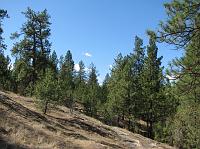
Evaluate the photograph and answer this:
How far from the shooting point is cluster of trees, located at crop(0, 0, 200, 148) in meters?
16.9

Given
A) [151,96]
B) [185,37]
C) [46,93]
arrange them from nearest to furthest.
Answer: [185,37]
[46,93]
[151,96]

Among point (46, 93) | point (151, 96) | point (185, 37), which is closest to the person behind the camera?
point (185, 37)

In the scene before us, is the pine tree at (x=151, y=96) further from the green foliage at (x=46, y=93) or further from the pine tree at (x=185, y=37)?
the pine tree at (x=185, y=37)

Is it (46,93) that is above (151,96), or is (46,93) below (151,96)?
below

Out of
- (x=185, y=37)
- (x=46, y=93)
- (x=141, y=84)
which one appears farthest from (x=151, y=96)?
(x=185, y=37)

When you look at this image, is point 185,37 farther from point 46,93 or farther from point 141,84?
point 141,84

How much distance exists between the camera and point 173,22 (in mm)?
16234

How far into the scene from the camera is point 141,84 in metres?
52.4

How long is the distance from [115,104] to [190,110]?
20.3 metres

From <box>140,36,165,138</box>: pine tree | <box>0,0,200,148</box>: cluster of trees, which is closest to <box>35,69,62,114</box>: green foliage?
<box>0,0,200,148</box>: cluster of trees

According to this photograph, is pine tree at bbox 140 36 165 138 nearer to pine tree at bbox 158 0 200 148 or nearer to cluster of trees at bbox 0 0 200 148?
cluster of trees at bbox 0 0 200 148

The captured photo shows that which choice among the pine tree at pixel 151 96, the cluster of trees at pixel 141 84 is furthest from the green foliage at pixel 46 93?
the pine tree at pixel 151 96

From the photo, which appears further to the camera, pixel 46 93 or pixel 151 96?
pixel 151 96

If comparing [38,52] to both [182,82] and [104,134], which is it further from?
[182,82]
